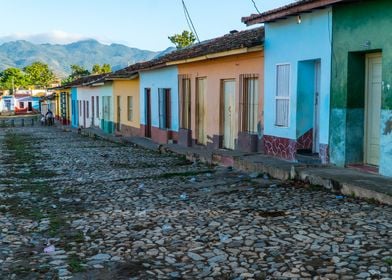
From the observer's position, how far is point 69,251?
5.65 meters

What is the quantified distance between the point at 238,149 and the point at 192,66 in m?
4.12

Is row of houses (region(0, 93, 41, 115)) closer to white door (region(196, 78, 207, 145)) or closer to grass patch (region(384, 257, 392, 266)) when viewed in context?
white door (region(196, 78, 207, 145))

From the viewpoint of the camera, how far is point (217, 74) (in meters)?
14.8

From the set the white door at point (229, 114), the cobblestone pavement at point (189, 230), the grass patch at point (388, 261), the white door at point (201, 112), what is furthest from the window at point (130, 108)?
the grass patch at point (388, 261)

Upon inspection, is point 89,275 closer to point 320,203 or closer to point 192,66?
point 320,203

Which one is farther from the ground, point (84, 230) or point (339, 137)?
point (339, 137)

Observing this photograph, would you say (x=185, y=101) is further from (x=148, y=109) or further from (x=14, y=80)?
(x=14, y=80)

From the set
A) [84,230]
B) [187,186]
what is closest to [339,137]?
[187,186]

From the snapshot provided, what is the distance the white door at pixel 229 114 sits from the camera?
14.2 metres

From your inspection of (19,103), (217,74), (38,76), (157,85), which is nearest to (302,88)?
(217,74)

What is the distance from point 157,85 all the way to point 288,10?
33.1ft

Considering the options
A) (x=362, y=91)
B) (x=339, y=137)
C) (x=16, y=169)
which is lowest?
(x=16, y=169)

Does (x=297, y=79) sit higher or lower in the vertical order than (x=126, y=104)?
higher

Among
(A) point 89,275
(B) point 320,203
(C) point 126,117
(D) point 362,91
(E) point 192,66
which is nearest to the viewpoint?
(A) point 89,275
